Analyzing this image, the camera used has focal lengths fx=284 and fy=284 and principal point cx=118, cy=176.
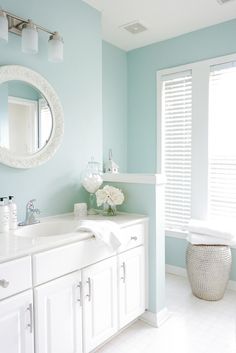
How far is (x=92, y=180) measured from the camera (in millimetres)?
2354

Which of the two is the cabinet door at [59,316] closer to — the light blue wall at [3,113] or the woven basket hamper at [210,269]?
the light blue wall at [3,113]

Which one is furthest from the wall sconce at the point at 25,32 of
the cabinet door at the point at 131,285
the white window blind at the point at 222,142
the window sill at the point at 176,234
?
the window sill at the point at 176,234

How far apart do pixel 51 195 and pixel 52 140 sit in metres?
0.43

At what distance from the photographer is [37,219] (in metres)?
2.02

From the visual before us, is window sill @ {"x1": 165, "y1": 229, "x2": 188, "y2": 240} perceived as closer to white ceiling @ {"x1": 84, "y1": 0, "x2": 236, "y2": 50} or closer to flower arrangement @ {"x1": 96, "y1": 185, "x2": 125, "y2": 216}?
flower arrangement @ {"x1": 96, "y1": 185, "x2": 125, "y2": 216}

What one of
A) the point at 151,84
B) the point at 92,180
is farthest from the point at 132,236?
the point at 151,84

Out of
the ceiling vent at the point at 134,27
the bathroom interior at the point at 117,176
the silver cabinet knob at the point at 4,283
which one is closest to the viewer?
the silver cabinet knob at the point at 4,283

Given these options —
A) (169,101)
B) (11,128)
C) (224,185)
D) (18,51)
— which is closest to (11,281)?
(11,128)

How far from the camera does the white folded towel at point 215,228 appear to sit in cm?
259

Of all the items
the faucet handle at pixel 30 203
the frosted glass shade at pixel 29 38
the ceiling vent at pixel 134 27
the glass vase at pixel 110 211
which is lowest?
the glass vase at pixel 110 211

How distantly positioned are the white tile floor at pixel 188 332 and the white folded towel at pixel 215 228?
2.06ft

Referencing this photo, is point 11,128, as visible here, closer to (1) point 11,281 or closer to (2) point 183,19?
(1) point 11,281

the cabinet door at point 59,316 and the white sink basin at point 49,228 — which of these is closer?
the cabinet door at point 59,316

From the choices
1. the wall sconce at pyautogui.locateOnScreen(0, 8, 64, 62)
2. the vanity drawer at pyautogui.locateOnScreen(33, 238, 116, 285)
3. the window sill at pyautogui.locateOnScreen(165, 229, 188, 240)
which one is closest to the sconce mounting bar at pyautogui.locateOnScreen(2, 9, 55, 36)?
the wall sconce at pyautogui.locateOnScreen(0, 8, 64, 62)
